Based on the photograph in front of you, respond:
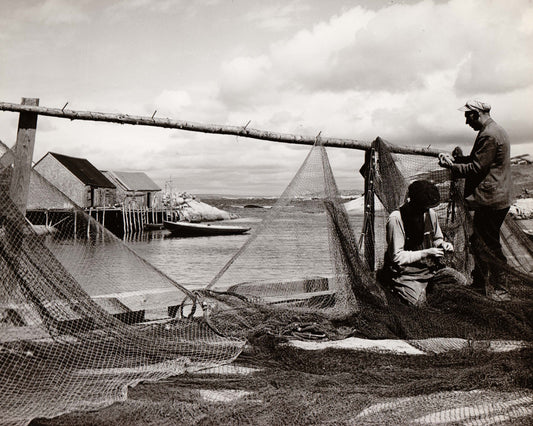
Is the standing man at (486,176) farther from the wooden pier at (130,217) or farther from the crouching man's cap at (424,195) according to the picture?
the wooden pier at (130,217)

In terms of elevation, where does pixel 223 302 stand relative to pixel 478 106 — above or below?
below

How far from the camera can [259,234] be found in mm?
5000

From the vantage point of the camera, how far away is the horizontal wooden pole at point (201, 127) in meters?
4.71

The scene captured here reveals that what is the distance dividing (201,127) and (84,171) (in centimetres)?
4409

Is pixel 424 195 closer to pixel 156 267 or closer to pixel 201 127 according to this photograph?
pixel 201 127

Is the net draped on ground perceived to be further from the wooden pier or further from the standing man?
the wooden pier

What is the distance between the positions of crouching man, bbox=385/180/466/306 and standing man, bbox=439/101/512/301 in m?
0.46

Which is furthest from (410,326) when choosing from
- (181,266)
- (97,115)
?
(181,266)

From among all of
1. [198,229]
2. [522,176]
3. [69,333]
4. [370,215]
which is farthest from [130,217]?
[69,333]

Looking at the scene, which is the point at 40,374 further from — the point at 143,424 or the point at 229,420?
the point at 229,420

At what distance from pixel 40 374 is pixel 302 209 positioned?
295 centimetres

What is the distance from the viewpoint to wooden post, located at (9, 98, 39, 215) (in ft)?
14.4

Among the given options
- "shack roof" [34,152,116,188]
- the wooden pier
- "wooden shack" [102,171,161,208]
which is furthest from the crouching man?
"wooden shack" [102,171,161,208]

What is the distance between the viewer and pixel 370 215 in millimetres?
5621
